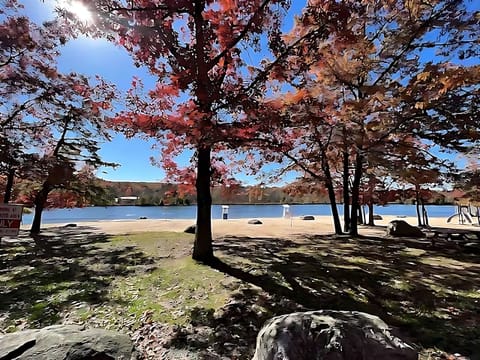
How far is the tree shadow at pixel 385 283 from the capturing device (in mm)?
3543

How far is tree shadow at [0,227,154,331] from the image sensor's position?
4.14 m

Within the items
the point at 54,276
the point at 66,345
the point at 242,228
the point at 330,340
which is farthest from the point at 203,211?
the point at 242,228

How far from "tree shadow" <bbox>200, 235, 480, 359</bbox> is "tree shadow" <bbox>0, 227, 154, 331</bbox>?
208 centimetres

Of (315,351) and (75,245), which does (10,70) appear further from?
(315,351)

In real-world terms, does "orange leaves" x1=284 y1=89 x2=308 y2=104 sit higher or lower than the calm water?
higher

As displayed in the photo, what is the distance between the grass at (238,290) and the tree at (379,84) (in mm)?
2865

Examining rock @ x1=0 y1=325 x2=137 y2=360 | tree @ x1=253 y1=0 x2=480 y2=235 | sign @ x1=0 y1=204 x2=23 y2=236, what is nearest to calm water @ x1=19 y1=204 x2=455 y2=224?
tree @ x1=253 y1=0 x2=480 y2=235

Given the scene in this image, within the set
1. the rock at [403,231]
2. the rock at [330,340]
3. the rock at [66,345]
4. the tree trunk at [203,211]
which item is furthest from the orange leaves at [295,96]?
the rock at [403,231]

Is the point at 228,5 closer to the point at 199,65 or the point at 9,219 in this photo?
the point at 199,65

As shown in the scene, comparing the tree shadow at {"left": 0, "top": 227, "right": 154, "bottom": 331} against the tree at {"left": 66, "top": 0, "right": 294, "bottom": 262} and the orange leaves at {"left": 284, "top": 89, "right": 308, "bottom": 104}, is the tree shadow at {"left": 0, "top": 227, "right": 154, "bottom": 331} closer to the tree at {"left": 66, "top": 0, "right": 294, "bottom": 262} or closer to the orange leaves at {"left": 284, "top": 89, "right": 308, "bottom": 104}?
the tree at {"left": 66, "top": 0, "right": 294, "bottom": 262}

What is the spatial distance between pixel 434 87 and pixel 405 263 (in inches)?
145

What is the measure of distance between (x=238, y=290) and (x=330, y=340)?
2.51 meters

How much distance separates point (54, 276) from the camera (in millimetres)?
5648

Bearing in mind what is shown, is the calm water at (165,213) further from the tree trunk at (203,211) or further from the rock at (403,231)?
the tree trunk at (203,211)
